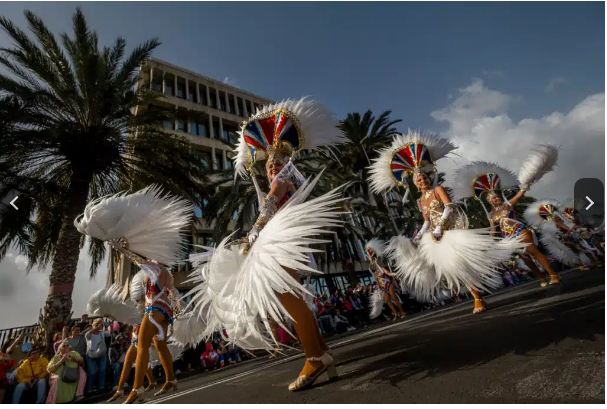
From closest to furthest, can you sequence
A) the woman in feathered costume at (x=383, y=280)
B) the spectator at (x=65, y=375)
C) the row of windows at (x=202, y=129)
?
the spectator at (x=65, y=375) → the woman in feathered costume at (x=383, y=280) → the row of windows at (x=202, y=129)

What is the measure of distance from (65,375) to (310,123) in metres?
6.92

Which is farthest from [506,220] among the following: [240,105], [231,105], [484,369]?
[240,105]

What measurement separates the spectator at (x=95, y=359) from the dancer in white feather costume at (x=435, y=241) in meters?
6.73

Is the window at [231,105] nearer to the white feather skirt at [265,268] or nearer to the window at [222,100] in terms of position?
the window at [222,100]

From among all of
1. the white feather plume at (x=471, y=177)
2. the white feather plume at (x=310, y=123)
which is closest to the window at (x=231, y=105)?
the white feather plume at (x=471, y=177)

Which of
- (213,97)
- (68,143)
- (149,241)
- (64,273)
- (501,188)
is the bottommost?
(149,241)

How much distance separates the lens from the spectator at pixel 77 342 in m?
7.43

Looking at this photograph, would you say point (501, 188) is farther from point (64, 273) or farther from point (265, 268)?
point (64, 273)

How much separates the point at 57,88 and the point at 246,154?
959 cm

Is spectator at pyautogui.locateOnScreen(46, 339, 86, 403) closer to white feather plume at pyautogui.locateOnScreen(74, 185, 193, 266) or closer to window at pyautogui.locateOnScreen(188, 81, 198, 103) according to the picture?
white feather plume at pyautogui.locateOnScreen(74, 185, 193, 266)

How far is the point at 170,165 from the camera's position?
12.1 metres

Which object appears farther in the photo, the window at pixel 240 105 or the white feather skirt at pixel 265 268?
the window at pixel 240 105

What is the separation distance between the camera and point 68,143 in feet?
33.9
